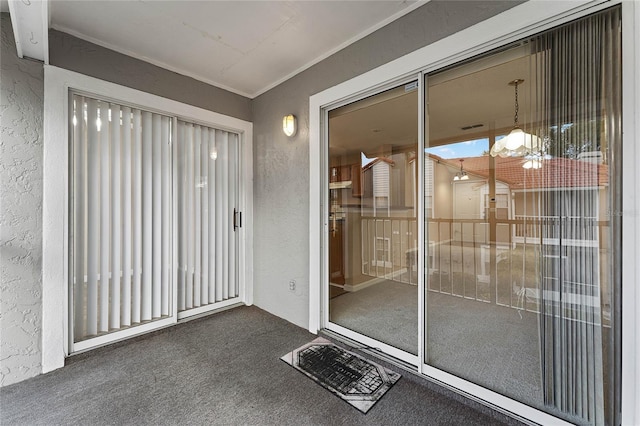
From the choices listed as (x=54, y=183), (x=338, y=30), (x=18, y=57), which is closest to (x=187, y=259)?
(x=54, y=183)

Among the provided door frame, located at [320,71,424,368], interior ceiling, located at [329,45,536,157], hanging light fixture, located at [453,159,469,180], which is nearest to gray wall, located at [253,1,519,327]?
door frame, located at [320,71,424,368]

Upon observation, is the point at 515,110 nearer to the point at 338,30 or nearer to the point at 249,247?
the point at 338,30

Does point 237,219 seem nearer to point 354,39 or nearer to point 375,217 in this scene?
point 375,217

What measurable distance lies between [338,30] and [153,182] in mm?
2304

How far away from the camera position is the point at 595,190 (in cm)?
134

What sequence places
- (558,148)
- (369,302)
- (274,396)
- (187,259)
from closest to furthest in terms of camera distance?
(558,148) → (274,396) → (187,259) → (369,302)

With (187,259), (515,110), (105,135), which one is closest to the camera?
(515,110)

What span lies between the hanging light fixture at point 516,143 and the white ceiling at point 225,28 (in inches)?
43.4

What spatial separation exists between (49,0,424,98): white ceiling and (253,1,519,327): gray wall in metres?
0.12

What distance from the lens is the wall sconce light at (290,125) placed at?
9.16 ft

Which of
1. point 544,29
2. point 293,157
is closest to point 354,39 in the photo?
point 293,157

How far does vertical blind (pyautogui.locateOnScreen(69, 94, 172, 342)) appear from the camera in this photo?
230 cm

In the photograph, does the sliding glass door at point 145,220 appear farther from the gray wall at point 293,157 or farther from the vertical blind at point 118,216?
the gray wall at point 293,157

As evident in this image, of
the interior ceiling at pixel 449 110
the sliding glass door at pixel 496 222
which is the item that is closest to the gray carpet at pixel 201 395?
the sliding glass door at pixel 496 222
